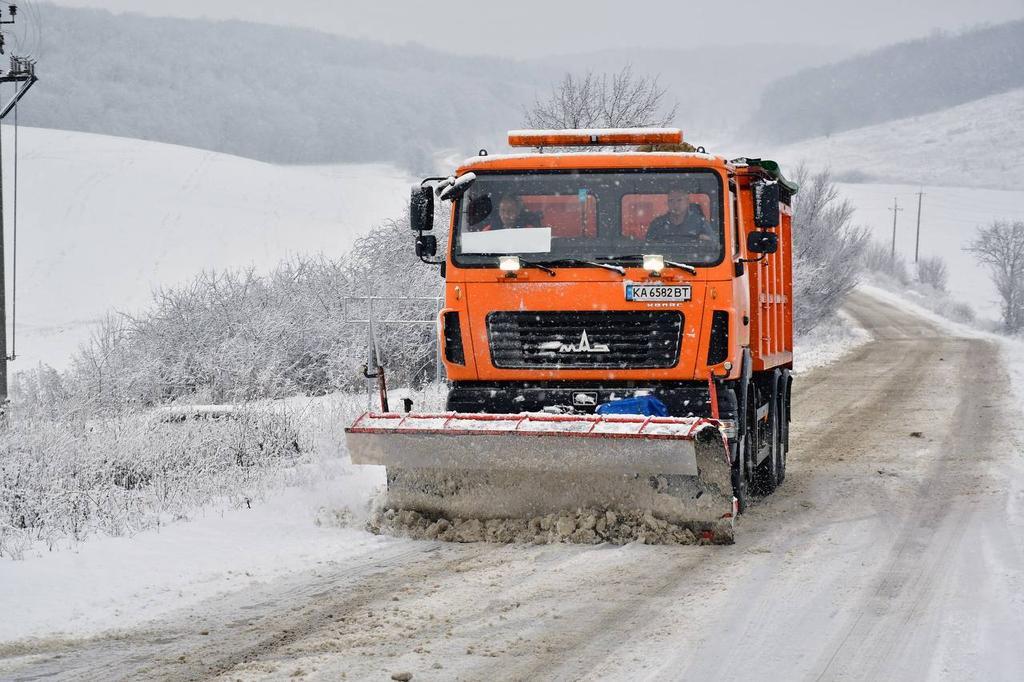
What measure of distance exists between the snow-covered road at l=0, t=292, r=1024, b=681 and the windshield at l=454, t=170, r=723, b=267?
2055 mm

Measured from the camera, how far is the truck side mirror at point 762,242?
8.03m

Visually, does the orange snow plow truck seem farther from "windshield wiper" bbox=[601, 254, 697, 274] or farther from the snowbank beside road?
the snowbank beside road

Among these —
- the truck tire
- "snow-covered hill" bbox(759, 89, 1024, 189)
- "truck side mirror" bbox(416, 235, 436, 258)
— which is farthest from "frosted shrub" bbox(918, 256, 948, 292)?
"truck side mirror" bbox(416, 235, 436, 258)

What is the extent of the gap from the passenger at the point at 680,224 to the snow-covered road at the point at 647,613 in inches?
83.3

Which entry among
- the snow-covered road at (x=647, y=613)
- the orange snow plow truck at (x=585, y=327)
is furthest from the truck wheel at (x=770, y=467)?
the orange snow plow truck at (x=585, y=327)

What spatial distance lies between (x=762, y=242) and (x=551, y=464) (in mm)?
2326

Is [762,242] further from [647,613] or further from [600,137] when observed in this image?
[647,613]

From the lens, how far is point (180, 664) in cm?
484

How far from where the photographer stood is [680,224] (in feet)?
26.0

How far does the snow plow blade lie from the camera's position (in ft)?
22.6

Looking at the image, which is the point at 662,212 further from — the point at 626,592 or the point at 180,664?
the point at 180,664

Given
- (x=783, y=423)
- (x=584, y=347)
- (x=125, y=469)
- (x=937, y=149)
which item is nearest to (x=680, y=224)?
(x=584, y=347)

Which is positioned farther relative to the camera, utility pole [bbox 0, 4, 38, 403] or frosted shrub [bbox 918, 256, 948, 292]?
frosted shrub [bbox 918, 256, 948, 292]

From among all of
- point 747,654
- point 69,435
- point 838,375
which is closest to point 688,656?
point 747,654
